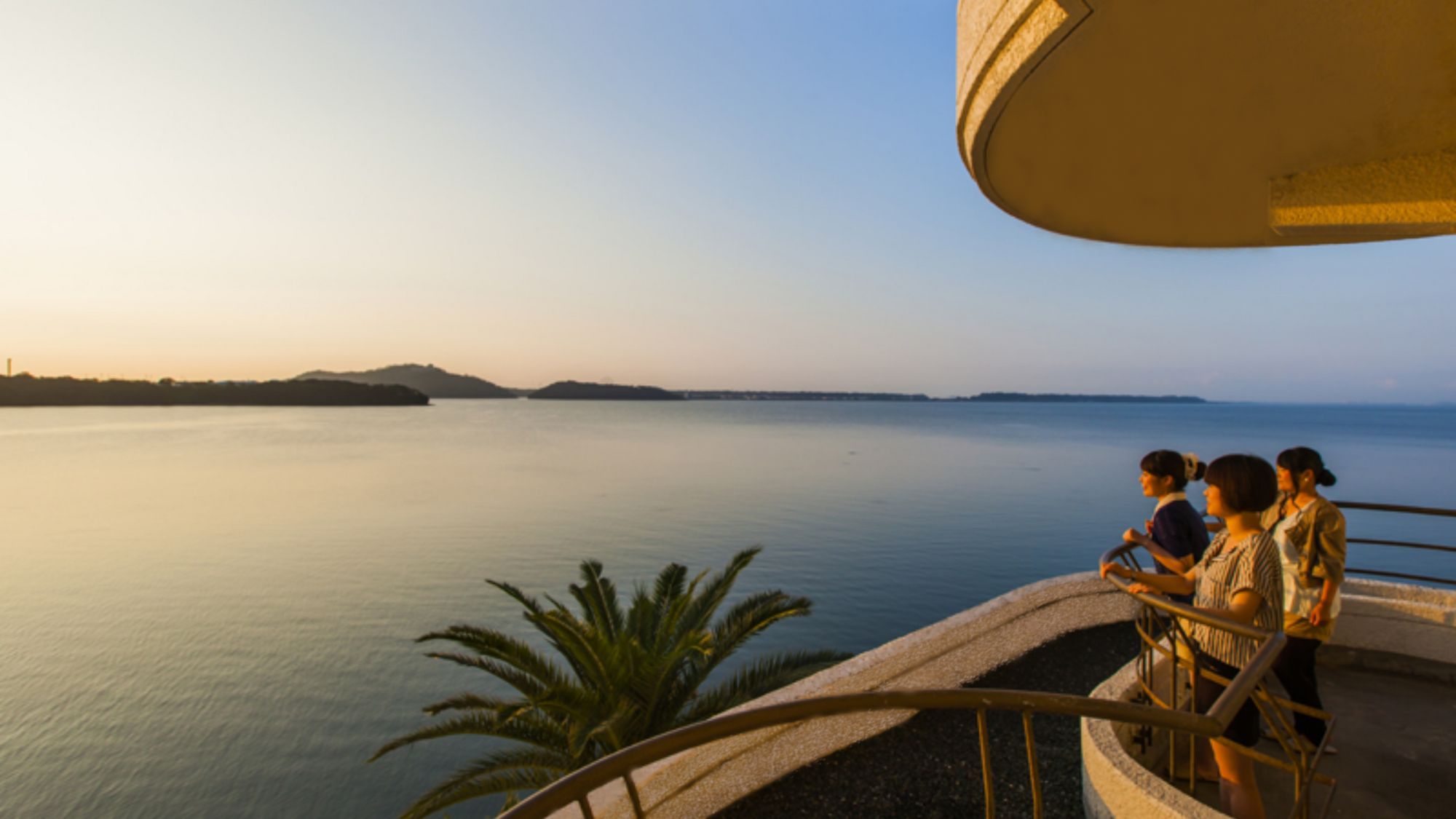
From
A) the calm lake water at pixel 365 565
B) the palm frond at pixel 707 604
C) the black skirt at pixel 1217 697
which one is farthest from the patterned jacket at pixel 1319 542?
the calm lake water at pixel 365 565

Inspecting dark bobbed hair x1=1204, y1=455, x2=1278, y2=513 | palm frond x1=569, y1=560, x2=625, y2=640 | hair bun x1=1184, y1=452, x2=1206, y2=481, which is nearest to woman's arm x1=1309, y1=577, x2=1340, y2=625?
hair bun x1=1184, y1=452, x2=1206, y2=481

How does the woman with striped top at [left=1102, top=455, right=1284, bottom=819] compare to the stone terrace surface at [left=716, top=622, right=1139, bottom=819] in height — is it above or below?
above

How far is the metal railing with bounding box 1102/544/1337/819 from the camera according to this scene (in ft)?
8.00

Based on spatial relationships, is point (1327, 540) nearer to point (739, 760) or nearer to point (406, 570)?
point (739, 760)

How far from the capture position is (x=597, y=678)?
8758 mm

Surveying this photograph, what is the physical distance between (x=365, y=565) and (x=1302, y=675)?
34396 mm

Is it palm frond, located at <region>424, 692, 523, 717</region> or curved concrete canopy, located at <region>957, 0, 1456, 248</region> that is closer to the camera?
curved concrete canopy, located at <region>957, 0, 1456, 248</region>

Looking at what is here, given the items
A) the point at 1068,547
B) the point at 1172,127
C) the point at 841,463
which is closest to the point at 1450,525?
the point at 1068,547

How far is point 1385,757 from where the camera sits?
156 inches

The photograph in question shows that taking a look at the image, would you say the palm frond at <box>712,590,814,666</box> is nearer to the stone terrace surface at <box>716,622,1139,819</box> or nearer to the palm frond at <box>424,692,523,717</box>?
the palm frond at <box>424,692,523,717</box>

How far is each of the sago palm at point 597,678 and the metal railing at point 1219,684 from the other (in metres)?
5.55

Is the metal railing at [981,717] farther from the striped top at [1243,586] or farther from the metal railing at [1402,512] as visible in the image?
the metal railing at [1402,512]

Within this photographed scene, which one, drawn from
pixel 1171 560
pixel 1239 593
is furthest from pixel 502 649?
pixel 1239 593

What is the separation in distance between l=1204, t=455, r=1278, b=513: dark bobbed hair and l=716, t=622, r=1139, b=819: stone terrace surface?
2089mm
